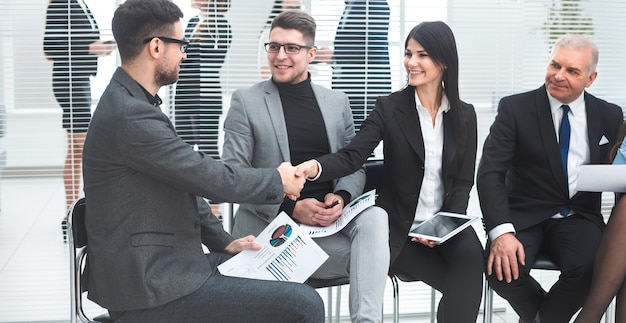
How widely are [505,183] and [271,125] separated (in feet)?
3.19

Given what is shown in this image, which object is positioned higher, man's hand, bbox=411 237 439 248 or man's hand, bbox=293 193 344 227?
man's hand, bbox=293 193 344 227

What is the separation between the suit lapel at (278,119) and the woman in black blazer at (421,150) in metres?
0.20

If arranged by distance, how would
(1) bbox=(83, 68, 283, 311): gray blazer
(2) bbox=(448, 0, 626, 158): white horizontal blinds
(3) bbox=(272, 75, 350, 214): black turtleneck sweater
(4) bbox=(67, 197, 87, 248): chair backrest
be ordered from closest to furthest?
(1) bbox=(83, 68, 283, 311): gray blazer, (4) bbox=(67, 197, 87, 248): chair backrest, (3) bbox=(272, 75, 350, 214): black turtleneck sweater, (2) bbox=(448, 0, 626, 158): white horizontal blinds

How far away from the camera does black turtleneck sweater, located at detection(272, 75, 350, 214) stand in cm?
304

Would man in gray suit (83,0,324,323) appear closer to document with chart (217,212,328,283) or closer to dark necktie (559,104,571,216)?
document with chart (217,212,328,283)

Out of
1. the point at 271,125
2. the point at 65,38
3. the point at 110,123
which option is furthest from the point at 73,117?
the point at 110,123

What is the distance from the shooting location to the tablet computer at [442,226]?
8.80 ft

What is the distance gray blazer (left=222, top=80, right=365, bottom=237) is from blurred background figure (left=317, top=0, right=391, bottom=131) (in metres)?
0.67

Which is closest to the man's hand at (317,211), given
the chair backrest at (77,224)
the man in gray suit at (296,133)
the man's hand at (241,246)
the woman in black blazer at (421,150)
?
the man in gray suit at (296,133)

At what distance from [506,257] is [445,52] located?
80cm

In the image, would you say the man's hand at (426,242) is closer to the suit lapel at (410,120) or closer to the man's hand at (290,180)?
the suit lapel at (410,120)

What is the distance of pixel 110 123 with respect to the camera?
83.2 inches

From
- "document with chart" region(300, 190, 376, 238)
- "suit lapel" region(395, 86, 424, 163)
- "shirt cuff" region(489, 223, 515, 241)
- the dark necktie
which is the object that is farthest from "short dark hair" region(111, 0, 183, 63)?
the dark necktie

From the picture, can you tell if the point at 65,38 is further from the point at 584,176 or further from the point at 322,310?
the point at 584,176
